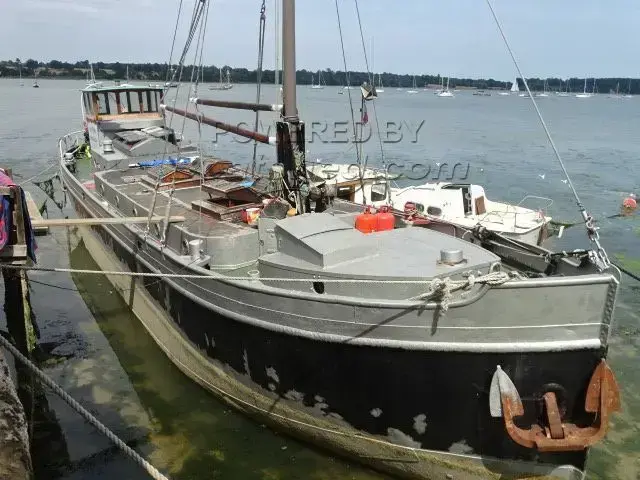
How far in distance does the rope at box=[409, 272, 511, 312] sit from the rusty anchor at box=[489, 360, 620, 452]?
1.16 meters

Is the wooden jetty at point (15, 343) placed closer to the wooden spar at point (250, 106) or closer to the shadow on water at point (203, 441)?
the shadow on water at point (203, 441)

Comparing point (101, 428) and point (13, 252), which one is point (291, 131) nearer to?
point (13, 252)

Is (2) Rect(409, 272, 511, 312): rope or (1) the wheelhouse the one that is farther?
(1) the wheelhouse

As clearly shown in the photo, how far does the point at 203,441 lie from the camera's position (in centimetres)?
987

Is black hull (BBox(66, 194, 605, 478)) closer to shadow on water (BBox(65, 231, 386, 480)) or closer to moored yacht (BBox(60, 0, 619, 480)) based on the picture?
moored yacht (BBox(60, 0, 619, 480))

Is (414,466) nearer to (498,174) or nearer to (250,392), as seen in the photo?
(250,392)

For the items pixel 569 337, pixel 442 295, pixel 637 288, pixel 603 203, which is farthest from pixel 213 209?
pixel 603 203

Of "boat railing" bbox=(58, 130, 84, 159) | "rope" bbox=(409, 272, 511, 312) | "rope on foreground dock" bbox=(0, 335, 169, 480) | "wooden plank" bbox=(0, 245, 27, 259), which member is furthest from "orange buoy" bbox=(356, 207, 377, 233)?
"boat railing" bbox=(58, 130, 84, 159)

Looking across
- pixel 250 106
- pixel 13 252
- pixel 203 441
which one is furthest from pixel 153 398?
pixel 250 106

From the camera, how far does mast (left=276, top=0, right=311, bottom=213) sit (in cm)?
1127

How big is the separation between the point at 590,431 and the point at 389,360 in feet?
9.20

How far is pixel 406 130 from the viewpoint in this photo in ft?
225

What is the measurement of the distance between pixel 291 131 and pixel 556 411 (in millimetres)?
7281

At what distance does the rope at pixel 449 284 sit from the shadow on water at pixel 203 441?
3.42 meters
